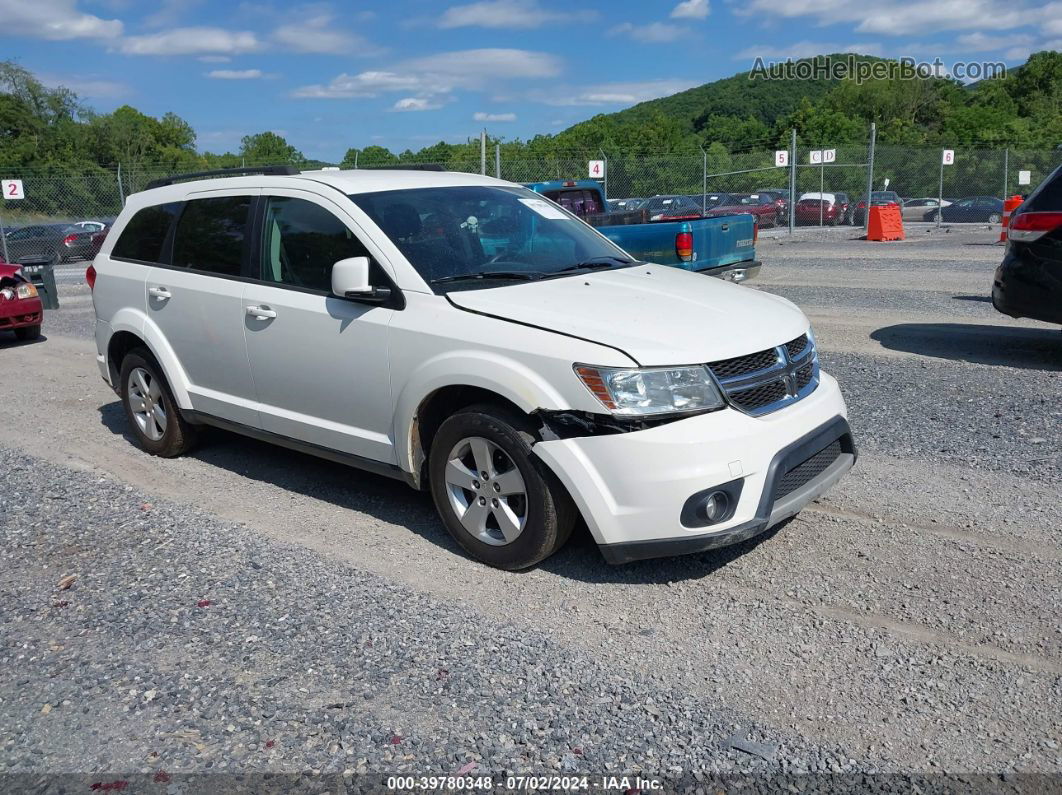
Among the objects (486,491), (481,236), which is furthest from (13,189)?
(486,491)

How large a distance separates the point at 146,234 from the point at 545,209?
2.75m

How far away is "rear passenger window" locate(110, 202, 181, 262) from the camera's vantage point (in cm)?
632

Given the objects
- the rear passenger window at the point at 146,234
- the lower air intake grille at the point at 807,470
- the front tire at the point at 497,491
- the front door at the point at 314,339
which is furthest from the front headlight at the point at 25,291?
the lower air intake grille at the point at 807,470

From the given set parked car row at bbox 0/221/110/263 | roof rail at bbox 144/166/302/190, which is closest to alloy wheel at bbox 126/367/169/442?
roof rail at bbox 144/166/302/190

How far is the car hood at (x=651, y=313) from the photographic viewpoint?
4117 millimetres

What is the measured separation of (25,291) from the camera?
12.1 m

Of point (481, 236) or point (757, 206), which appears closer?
point (481, 236)

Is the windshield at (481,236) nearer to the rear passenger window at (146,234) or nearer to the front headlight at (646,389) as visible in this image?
the front headlight at (646,389)

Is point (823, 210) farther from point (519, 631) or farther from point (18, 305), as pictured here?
point (519, 631)

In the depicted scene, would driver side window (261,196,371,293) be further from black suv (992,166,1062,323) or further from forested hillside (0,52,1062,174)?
forested hillside (0,52,1062,174)

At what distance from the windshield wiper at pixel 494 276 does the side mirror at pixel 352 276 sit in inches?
12.6

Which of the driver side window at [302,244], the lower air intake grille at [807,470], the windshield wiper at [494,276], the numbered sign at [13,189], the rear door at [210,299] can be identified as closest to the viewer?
the lower air intake grille at [807,470]

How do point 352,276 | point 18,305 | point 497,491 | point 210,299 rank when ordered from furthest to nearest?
point 18,305 < point 210,299 < point 352,276 < point 497,491

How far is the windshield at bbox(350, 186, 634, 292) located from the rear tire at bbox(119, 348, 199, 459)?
219 centimetres
